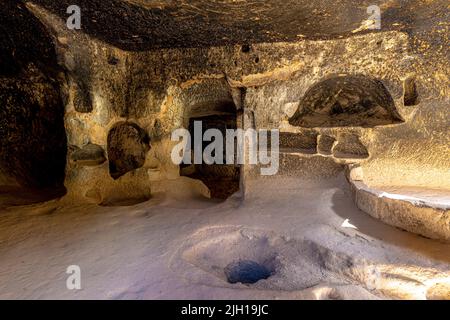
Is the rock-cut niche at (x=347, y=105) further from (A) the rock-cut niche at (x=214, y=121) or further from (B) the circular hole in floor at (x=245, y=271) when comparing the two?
(B) the circular hole in floor at (x=245, y=271)

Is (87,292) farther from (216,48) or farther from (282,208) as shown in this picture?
(216,48)

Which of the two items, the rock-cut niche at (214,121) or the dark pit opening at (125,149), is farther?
the dark pit opening at (125,149)

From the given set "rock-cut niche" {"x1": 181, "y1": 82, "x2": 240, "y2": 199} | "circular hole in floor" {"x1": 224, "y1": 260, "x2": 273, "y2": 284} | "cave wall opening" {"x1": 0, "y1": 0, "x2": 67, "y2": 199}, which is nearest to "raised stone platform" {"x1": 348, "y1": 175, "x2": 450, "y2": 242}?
"circular hole in floor" {"x1": 224, "y1": 260, "x2": 273, "y2": 284}

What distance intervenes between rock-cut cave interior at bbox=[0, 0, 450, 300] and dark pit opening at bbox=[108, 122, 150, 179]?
0.03 meters

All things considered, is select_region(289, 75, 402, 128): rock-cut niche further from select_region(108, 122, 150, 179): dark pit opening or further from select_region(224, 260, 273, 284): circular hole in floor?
select_region(108, 122, 150, 179): dark pit opening

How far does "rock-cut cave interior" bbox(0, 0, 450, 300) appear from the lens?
2.41m

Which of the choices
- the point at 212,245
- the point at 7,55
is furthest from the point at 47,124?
the point at 212,245

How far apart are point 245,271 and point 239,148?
2.26m

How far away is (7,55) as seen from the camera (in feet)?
13.8

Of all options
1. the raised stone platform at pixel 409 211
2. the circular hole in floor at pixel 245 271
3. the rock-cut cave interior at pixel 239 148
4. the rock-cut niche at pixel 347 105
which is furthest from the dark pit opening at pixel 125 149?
the raised stone platform at pixel 409 211

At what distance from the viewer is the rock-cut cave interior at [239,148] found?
2.41m

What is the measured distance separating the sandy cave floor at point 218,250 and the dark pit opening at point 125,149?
161cm

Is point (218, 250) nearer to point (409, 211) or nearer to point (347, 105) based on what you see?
point (409, 211)

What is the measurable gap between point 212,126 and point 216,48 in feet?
15.1
